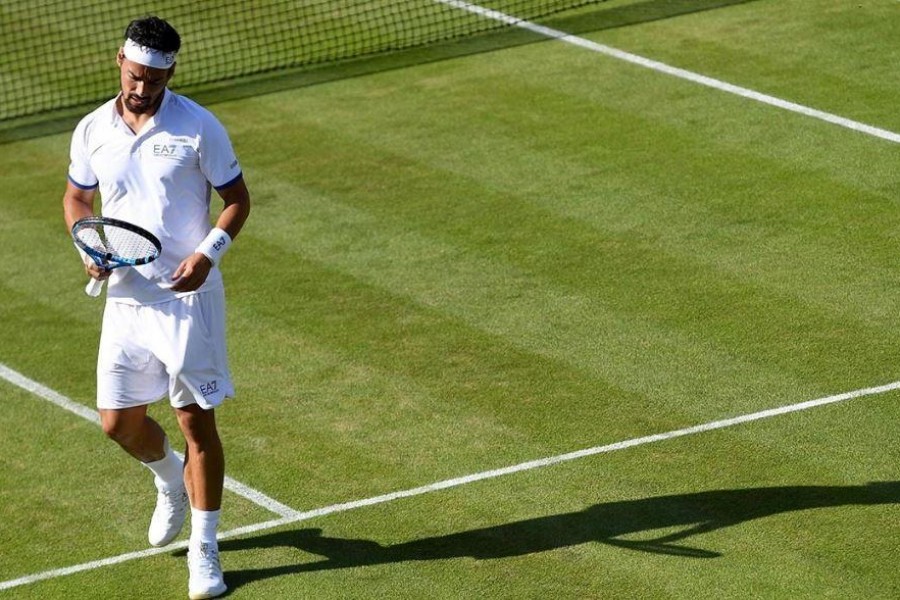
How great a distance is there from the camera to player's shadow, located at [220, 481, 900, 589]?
29.6 ft

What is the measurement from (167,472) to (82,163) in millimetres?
1705

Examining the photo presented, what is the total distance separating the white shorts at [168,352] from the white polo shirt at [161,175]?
9 cm

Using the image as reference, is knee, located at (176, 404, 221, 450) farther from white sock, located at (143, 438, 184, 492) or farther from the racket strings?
the racket strings

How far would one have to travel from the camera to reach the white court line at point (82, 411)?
9703 millimetres

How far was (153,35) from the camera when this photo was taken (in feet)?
27.3

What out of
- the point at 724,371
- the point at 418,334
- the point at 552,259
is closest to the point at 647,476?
the point at 724,371

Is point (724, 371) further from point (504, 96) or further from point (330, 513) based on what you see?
point (504, 96)

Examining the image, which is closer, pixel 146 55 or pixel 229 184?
pixel 146 55

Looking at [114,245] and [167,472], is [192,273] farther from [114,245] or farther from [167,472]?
[167,472]

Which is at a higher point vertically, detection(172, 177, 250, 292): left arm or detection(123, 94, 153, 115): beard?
detection(123, 94, 153, 115): beard

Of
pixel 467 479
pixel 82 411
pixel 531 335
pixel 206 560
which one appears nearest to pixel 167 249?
pixel 206 560

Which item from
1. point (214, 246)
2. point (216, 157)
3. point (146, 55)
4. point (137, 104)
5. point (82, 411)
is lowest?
point (82, 411)

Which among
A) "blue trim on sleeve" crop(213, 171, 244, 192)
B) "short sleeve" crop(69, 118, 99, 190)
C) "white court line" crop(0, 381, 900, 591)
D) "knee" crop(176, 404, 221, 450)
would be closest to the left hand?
"blue trim on sleeve" crop(213, 171, 244, 192)

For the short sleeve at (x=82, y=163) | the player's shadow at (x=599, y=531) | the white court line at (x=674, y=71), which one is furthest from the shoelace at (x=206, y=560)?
the white court line at (x=674, y=71)
